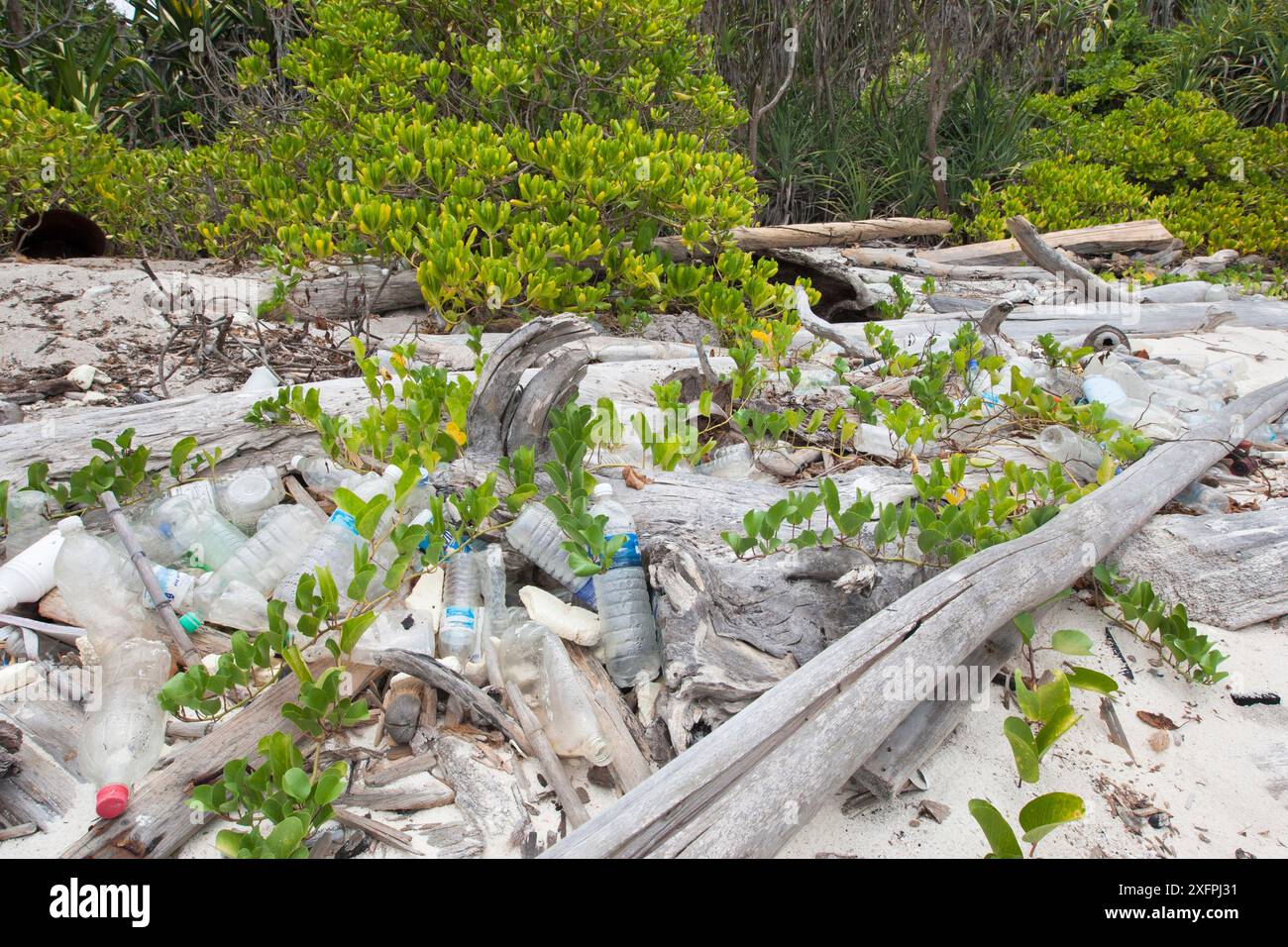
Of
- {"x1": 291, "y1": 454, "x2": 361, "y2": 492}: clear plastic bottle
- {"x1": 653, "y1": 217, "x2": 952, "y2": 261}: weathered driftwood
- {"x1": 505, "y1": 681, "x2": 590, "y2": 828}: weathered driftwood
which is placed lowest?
{"x1": 505, "y1": 681, "x2": 590, "y2": 828}: weathered driftwood

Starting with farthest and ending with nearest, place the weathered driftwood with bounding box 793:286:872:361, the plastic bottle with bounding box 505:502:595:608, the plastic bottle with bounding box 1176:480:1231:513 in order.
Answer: the weathered driftwood with bounding box 793:286:872:361 → the plastic bottle with bounding box 1176:480:1231:513 → the plastic bottle with bounding box 505:502:595:608

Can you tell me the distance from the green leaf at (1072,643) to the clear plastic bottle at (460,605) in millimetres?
1340

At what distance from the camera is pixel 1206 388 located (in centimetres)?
392

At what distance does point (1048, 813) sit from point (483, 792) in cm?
103

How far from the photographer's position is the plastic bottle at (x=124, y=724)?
160 cm

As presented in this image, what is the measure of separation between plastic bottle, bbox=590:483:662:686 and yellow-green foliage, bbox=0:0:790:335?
5.92 ft

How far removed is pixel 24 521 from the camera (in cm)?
224

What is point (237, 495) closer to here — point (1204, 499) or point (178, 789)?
point (178, 789)

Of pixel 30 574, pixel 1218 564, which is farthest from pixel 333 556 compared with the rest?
pixel 1218 564

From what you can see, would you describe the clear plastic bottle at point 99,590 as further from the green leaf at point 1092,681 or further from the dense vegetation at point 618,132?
the green leaf at point 1092,681

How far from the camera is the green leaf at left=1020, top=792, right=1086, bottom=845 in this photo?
1335 mm

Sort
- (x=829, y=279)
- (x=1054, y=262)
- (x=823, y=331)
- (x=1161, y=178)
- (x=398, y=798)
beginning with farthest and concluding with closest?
1. (x=1161, y=178)
2. (x=1054, y=262)
3. (x=829, y=279)
4. (x=823, y=331)
5. (x=398, y=798)

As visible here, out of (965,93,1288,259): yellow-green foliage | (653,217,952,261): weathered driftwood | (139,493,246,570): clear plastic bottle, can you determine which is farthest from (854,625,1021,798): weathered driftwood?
(965,93,1288,259): yellow-green foliage

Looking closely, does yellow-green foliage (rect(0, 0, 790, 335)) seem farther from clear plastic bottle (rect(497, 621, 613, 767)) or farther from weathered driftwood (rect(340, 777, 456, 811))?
weathered driftwood (rect(340, 777, 456, 811))
